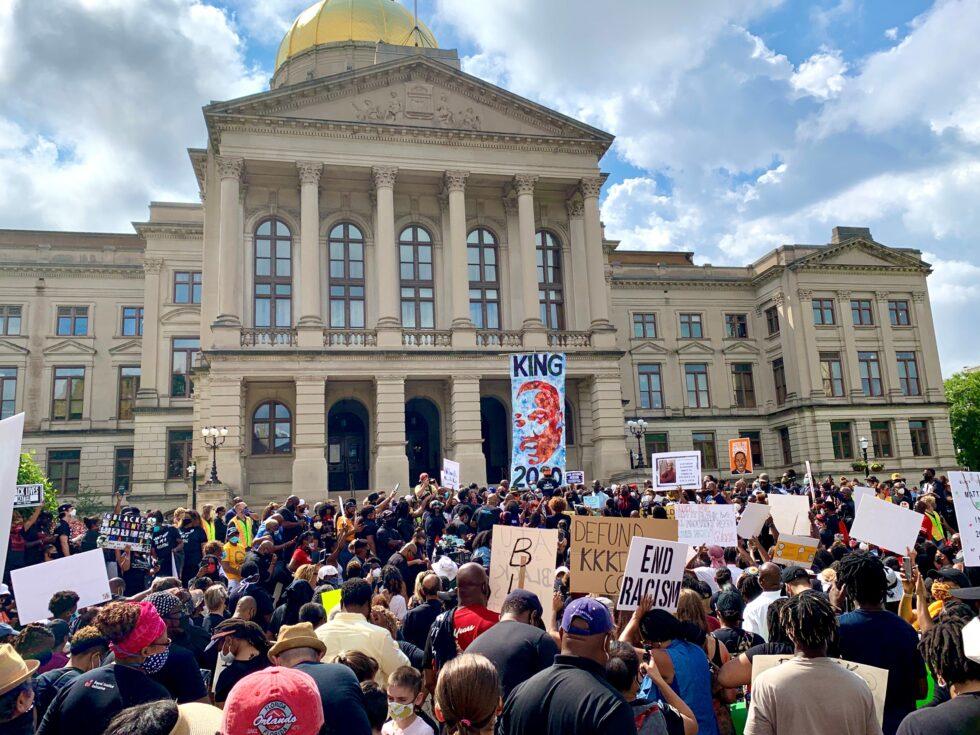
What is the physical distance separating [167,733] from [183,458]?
4454cm

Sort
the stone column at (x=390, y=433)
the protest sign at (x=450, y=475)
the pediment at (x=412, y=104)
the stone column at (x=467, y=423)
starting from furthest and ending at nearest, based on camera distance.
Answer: the pediment at (x=412, y=104), the stone column at (x=467, y=423), the stone column at (x=390, y=433), the protest sign at (x=450, y=475)

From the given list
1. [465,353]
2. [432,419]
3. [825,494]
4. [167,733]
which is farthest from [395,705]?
[432,419]

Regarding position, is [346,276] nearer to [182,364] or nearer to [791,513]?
[182,364]

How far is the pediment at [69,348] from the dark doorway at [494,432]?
2651 centimetres

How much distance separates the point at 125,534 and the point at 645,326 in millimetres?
44254

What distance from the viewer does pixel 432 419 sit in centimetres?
3875

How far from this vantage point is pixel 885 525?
27.9 feet

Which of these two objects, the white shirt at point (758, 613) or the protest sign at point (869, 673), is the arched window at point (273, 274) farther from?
the protest sign at point (869, 673)

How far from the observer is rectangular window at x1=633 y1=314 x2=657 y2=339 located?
52.6 meters

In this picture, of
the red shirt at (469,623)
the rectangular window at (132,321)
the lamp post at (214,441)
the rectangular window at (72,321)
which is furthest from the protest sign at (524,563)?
the rectangular window at (72,321)

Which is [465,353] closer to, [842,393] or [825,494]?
[825,494]

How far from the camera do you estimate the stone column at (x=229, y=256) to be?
33.2 m

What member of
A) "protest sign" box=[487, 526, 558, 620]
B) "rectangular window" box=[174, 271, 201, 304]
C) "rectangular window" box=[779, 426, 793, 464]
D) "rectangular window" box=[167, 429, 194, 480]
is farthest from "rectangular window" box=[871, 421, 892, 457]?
"protest sign" box=[487, 526, 558, 620]

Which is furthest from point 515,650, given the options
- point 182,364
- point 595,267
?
point 182,364
